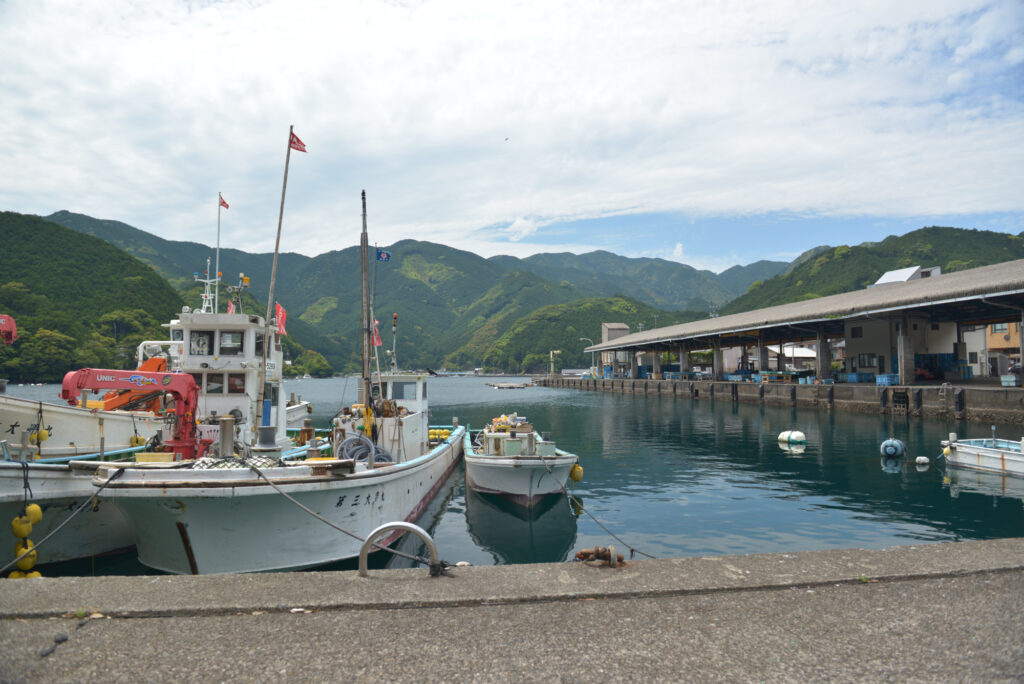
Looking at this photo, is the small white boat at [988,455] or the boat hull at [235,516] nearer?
the boat hull at [235,516]

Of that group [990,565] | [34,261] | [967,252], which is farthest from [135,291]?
[967,252]

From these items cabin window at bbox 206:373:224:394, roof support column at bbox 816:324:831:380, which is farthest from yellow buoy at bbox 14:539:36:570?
roof support column at bbox 816:324:831:380

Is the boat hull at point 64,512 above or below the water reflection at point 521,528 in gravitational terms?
above

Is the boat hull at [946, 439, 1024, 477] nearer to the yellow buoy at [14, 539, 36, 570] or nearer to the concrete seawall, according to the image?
the concrete seawall

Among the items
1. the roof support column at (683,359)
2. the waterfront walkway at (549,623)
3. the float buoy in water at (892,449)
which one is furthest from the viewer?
the roof support column at (683,359)

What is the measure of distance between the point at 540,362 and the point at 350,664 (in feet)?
575

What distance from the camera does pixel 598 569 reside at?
205 inches

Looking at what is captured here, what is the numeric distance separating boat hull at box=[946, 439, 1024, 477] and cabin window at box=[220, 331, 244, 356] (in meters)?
23.2

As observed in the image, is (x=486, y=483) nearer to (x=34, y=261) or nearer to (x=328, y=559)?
(x=328, y=559)

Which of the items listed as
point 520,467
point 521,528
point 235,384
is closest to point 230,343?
point 235,384

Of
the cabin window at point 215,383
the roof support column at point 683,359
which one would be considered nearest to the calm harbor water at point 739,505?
the cabin window at point 215,383

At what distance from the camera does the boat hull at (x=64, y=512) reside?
8656 mm

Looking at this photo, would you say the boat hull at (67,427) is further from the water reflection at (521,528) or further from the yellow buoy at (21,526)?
the water reflection at (521,528)

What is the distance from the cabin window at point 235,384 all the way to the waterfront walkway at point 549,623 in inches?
380
